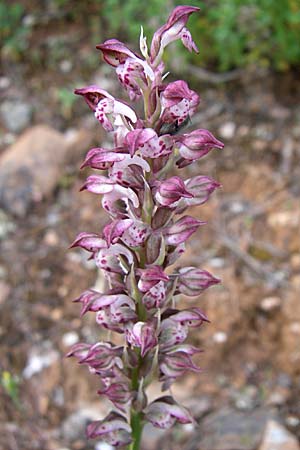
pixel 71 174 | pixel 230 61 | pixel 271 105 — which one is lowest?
pixel 71 174

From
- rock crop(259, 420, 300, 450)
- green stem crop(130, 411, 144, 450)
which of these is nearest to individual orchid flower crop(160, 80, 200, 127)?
green stem crop(130, 411, 144, 450)

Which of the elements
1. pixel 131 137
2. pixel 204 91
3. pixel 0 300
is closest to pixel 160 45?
pixel 131 137

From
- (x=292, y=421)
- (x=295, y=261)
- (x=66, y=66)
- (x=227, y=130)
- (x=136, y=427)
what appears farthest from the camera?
(x=66, y=66)

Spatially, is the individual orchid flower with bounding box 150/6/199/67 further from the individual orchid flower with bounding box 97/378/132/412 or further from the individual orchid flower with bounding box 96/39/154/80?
the individual orchid flower with bounding box 97/378/132/412

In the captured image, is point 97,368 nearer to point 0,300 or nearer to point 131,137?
point 131,137

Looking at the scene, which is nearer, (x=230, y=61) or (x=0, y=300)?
(x=0, y=300)

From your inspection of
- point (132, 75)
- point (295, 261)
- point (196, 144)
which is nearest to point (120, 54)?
point (132, 75)

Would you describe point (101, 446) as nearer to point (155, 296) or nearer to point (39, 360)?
point (39, 360)
